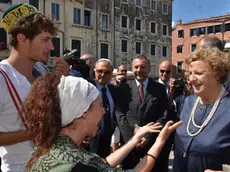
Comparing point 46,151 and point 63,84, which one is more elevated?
point 63,84

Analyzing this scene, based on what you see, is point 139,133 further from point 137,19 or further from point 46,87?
point 137,19

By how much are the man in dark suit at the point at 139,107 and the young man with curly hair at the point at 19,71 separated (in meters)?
2.35

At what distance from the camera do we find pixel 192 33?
4397 cm

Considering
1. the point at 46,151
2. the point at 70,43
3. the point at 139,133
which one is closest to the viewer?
the point at 46,151

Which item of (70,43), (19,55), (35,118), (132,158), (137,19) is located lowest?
(132,158)

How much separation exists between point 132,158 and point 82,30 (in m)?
22.7

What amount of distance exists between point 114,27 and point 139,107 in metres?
25.1

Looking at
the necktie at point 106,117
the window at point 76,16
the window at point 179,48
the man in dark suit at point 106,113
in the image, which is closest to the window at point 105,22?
the window at point 76,16

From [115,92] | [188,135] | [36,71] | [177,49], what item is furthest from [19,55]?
[177,49]

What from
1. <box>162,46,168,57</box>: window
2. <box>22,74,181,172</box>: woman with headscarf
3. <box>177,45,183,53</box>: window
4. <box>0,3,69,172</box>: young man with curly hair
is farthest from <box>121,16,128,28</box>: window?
<box>22,74,181,172</box>: woman with headscarf

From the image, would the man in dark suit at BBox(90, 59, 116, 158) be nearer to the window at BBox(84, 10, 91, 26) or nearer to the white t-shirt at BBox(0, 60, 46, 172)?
the white t-shirt at BBox(0, 60, 46, 172)

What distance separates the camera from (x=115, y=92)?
195 inches

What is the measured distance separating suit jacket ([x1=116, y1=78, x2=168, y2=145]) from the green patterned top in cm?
316

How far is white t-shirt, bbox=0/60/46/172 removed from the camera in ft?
7.17
